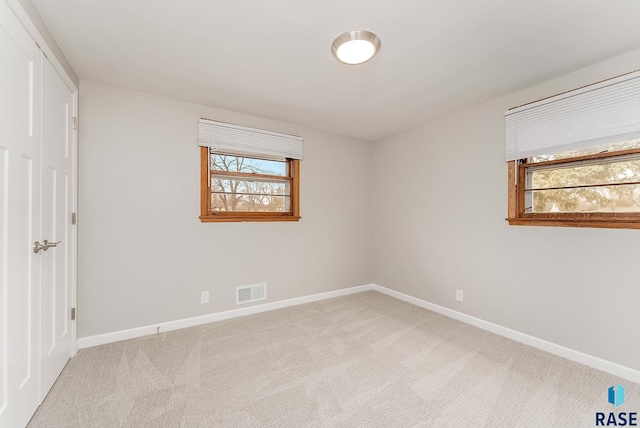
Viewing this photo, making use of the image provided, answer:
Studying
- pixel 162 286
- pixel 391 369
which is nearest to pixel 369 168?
pixel 391 369

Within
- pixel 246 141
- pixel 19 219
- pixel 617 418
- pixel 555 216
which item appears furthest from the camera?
pixel 246 141

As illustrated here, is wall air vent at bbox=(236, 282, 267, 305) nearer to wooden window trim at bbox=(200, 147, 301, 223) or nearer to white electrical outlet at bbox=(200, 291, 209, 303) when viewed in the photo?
white electrical outlet at bbox=(200, 291, 209, 303)

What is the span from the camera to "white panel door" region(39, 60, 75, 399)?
5.89 feet

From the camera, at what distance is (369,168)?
14.5ft

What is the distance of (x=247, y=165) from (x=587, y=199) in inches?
134

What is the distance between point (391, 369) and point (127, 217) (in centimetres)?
281

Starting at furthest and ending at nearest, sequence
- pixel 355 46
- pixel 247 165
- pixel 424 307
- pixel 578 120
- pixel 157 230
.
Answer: pixel 424 307 < pixel 247 165 < pixel 157 230 < pixel 578 120 < pixel 355 46

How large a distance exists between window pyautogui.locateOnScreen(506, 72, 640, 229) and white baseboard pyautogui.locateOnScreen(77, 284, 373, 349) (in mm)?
2583

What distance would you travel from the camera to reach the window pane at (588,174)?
2076 millimetres

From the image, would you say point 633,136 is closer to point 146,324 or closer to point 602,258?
point 602,258

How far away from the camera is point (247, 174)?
3.35m

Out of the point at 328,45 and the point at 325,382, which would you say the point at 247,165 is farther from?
the point at 325,382

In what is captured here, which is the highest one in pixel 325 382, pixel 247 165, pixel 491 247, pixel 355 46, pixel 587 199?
pixel 355 46

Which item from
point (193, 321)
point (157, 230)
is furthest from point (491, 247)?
point (157, 230)
